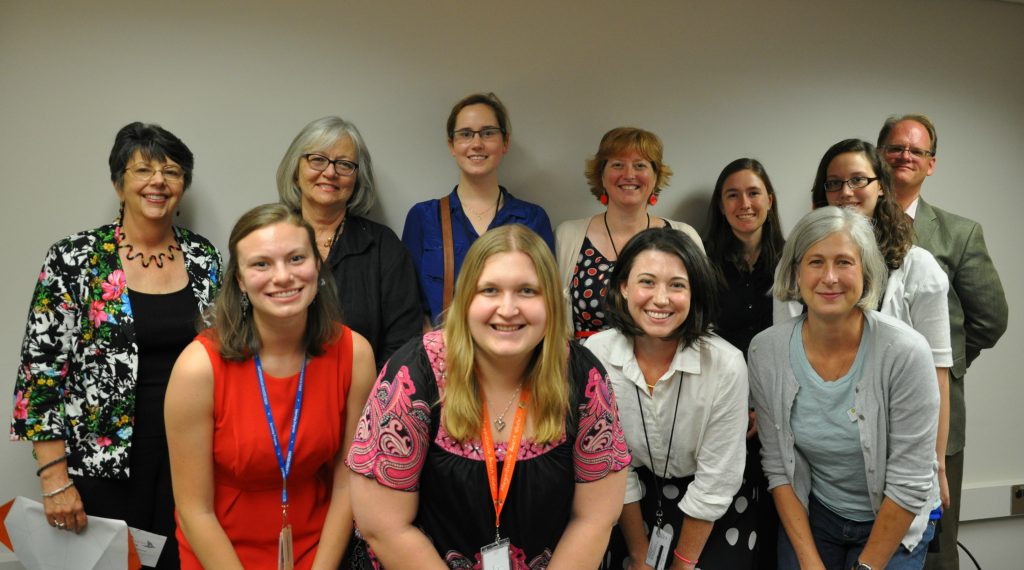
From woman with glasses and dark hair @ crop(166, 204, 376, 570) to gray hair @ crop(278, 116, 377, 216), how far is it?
0.72 metres

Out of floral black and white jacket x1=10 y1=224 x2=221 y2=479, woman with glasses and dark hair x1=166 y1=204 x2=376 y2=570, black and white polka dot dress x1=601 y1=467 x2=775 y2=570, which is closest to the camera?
woman with glasses and dark hair x1=166 y1=204 x2=376 y2=570

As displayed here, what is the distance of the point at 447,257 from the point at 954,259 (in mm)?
2057

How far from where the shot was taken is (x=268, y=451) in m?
1.87

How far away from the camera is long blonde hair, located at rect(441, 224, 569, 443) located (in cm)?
163

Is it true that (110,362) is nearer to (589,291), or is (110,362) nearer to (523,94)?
(589,291)

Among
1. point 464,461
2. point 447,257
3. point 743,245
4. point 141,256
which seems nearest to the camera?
point 464,461

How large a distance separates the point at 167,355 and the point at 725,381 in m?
Answer: 1.80

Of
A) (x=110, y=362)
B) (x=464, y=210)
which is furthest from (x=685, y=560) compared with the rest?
(x=110, y=362)

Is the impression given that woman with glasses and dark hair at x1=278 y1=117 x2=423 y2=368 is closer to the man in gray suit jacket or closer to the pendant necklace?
the pendant necklace

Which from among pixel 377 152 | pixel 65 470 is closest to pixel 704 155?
pixel 377 152

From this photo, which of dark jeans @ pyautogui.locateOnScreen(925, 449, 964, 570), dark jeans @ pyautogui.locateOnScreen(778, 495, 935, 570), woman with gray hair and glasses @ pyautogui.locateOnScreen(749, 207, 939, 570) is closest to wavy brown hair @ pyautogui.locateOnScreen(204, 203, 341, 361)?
woman with gray hair and glasses @ pyautogui.locateOnScreen(749, 207, 939, 570)

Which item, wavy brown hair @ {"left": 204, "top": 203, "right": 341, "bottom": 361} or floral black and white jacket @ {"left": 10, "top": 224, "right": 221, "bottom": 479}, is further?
floral black and white jacket @ {"left": 10, "top": 224, "right": 221, "bottom": 479}

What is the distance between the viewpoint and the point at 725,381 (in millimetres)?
2070

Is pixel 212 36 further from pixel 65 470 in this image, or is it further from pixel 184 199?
pixel 65 470
